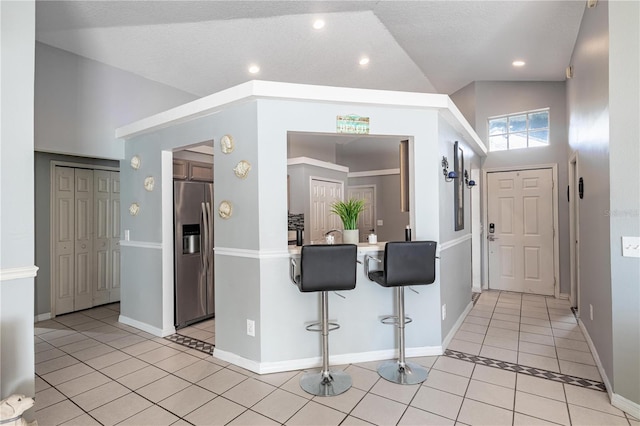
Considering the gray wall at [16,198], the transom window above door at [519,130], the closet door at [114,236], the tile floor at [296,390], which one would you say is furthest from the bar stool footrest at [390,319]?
the closet door at [114,236]

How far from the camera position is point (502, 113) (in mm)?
5125

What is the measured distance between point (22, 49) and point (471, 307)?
16.3 feet

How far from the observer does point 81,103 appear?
3805mm

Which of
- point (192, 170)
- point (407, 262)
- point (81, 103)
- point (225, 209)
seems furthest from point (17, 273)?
point (81, 103)

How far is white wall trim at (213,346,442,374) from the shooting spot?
2.66 m

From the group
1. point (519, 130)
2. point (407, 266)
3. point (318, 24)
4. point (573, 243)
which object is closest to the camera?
point (407, 266)

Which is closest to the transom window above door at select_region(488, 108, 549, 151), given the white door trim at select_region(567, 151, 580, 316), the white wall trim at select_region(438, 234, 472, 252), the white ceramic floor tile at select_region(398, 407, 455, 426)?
the white door trim at select_region(567, 151, 580, 316)

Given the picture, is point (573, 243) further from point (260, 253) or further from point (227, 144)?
point (227, 144)

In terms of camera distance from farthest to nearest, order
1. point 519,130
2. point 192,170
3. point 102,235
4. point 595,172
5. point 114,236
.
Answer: point 519,130 → point 114,236 → point 102,235 → point 192,170 → point 595,172

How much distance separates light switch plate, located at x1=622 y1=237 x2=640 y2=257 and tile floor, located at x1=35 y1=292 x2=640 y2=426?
99cm

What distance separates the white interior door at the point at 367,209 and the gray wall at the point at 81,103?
5.43m

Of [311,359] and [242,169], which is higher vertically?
[242,169]

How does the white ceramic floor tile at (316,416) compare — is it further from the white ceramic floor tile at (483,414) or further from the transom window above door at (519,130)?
the transom window above door at (519,130)

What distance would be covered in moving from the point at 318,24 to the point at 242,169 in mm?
1791
